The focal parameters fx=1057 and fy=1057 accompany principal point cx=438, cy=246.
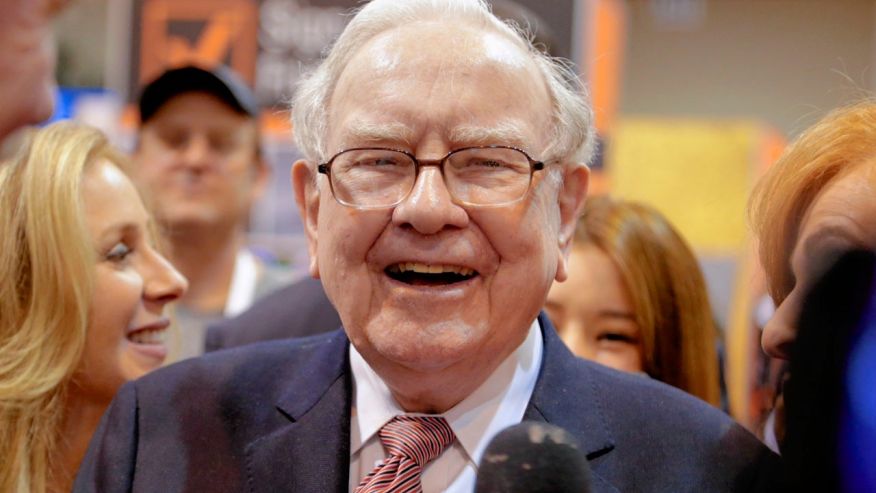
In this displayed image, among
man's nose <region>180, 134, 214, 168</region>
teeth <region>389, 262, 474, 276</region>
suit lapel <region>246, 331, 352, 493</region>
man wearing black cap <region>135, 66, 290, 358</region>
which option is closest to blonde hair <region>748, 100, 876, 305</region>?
teeth <region>389, 262, 474, 276</region>

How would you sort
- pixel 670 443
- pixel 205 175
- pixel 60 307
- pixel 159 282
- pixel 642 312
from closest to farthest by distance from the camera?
pixel 670 443 → pixel 60 307 → pixel 159 282 → pixel 642 312 → pixel 205 175

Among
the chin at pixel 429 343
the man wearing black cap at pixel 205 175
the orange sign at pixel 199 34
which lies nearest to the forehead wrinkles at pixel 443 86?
the chin at pixel 429 343

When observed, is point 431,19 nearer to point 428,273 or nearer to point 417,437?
point 428,273

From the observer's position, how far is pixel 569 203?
1.87 metres

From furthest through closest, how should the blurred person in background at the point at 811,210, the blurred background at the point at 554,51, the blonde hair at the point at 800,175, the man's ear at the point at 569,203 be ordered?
1. the blurred background at the point at 554,51
2. the man's ear at the point at 569,203
3. the blonde hair at the point at 800,175
4. the blurred person in background at the point at 811,210

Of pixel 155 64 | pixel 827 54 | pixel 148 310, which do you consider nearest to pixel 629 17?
pixel 827 54

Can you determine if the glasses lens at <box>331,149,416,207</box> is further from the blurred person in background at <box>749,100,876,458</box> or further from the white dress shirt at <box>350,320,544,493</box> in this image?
the blurred person in background at <box>749,100,876,458</box>

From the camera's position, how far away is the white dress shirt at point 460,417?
1.70 m

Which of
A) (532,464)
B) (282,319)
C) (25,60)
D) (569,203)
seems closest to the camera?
(25,60)

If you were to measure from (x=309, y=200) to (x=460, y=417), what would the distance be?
1.57 feet

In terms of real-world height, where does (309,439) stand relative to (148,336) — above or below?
above

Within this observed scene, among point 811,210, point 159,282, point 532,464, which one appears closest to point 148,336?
point 159,282

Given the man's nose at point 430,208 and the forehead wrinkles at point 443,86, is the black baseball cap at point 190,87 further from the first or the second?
the man's nose at point 430,208

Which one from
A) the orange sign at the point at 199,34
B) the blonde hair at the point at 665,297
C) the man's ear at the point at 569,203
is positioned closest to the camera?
the man's ear at the point at 569,203
